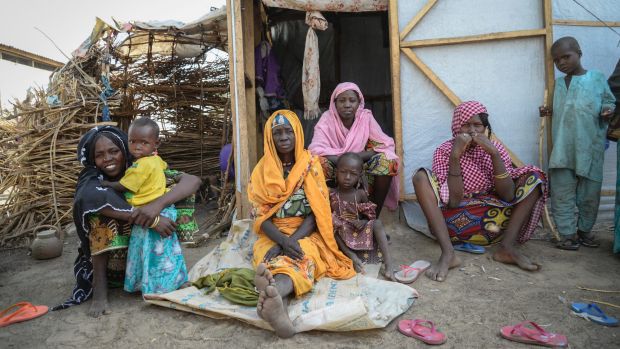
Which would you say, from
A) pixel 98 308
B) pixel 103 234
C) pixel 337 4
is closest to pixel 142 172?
pixel 103 234

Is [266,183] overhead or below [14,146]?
below

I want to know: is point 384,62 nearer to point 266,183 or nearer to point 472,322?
point 266,183

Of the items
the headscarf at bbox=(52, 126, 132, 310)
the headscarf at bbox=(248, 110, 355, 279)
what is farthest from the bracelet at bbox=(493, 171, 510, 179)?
the headscarf at bbox=(52, 126, 132, 310)

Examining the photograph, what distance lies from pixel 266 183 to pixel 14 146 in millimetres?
4023

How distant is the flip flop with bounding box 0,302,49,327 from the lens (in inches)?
91.4

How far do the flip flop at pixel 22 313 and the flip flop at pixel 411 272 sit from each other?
2.29 meters

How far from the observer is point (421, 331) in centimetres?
203

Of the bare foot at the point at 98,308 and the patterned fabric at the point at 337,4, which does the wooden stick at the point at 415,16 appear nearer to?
the patterned fabric at the point at 337,4

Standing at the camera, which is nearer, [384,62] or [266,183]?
[266,183]

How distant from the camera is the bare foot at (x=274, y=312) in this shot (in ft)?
6.30

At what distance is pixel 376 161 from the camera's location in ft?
11.4

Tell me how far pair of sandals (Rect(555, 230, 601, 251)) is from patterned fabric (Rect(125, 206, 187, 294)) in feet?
10.1

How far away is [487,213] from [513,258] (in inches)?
15.2

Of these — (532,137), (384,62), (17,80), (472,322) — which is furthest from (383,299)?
(17,80)
